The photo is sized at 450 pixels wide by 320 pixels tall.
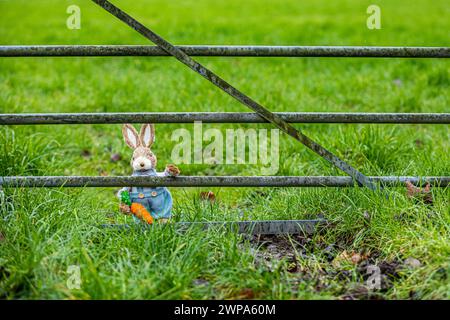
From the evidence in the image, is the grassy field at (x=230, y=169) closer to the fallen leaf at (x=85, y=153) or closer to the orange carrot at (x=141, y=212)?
the fallen leaf at (x=85, y=153)

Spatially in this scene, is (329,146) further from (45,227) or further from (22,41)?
(22,41)

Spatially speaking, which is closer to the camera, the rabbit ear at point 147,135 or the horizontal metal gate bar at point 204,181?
the horizontal metal gate bar at point 204,181

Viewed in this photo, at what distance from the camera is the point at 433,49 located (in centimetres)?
348

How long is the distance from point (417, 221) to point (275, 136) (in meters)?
1.83

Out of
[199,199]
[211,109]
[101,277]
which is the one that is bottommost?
[101,277]

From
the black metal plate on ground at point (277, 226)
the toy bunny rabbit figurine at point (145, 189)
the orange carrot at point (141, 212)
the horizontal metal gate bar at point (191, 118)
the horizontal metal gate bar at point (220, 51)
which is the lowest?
the black metal plate on ground at point (277, 226)

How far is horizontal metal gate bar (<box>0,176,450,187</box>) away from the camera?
3383 mm

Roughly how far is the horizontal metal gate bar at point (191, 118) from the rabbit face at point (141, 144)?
0.09 m

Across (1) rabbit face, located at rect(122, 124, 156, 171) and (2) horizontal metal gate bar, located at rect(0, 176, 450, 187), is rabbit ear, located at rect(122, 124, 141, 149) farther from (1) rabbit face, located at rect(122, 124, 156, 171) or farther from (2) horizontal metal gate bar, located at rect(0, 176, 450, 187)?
(2) horizontal metal gate bar, located at rect(0, 176, 450, 187)

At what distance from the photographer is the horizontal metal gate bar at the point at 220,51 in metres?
3.39

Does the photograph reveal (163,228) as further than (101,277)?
Yes

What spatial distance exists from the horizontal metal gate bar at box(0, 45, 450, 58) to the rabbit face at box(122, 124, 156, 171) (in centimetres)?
39

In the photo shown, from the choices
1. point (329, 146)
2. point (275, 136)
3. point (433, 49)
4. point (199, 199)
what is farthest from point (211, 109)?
point (433, 49)

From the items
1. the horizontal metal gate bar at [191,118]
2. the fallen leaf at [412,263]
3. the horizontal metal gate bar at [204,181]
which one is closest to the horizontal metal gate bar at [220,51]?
the horizontal metal gate bar at [191,118]
